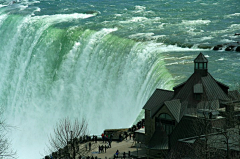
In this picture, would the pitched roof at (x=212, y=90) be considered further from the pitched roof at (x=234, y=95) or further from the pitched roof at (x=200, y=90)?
the pitched roof at (x=234, y=95)

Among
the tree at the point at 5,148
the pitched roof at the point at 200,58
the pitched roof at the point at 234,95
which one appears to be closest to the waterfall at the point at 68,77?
the tree at the point at 5,148

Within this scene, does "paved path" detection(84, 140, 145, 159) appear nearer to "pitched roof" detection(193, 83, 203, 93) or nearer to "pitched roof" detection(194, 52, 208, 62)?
"pitched roof" detection(193, 83, 203, 93)

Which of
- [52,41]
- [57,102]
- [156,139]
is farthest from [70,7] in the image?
[156,139]

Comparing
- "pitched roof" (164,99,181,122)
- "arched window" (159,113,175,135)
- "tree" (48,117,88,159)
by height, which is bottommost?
"tree" (48,117,88,159)

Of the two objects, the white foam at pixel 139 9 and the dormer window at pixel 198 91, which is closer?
the dormer window at pixel 198 91

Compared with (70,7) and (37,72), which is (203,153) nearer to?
(37,72)

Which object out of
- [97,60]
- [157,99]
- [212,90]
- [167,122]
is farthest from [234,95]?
[97,60]

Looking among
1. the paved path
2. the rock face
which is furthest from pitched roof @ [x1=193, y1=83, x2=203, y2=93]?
the rock face

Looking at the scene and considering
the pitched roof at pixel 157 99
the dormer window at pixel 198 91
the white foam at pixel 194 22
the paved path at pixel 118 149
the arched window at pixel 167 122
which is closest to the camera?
the arched window at pixel 167 122
